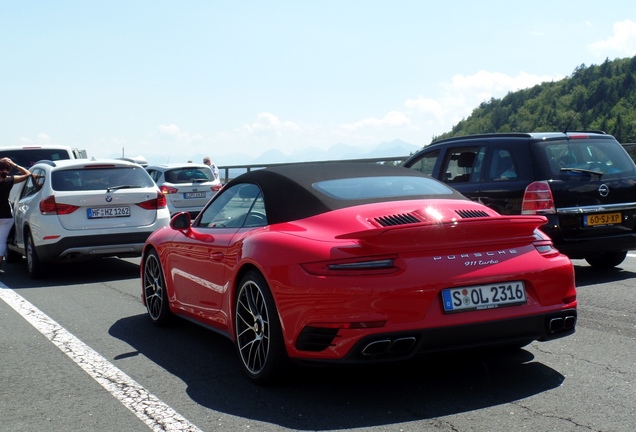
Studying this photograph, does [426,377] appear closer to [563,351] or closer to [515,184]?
[563,351]

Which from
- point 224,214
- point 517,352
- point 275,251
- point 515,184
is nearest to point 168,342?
point 224,214

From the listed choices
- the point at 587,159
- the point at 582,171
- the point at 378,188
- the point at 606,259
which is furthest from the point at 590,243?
the point at 378,188

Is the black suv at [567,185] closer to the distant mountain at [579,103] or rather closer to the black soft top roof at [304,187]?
the black soft top roof at [304,187]

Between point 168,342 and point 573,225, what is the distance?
15.0ft

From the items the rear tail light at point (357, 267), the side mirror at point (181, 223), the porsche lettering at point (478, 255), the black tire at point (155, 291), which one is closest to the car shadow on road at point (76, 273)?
the black tire at point (155, 291)

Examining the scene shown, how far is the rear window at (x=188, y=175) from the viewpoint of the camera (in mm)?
22984

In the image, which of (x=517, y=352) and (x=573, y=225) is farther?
(x=573, y=225)

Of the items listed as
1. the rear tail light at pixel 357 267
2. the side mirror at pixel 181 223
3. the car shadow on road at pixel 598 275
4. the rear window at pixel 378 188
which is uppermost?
the rear window at pixel 378 188

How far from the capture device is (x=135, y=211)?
1216cm

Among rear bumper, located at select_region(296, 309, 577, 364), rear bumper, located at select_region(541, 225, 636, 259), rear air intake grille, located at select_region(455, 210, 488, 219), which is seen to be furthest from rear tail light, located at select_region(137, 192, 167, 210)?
rear bumper, located at select_region(296, 309, 577, 364)

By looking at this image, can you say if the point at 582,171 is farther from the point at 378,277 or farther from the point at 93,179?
the point at 93,179

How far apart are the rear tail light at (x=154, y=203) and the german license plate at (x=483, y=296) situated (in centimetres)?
793

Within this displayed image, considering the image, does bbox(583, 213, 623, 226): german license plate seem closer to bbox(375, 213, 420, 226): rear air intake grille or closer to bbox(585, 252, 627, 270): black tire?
bbox(585, 252, 627, 270): black tire

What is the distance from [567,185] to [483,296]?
4.93 m
